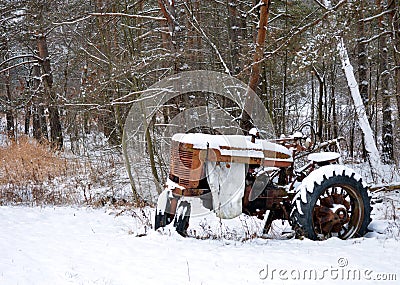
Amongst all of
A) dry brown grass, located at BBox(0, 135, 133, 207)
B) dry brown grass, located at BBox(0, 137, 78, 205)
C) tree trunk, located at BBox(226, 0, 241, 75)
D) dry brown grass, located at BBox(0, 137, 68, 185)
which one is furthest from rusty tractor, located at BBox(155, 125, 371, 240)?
dry brown grass, located at BBox(0, 137, 68, 185)

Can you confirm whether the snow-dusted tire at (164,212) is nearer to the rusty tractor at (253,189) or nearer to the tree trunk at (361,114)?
the rusty tractor at (253,189)

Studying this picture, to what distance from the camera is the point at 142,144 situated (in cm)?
945

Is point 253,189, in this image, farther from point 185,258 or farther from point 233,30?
point 233,30

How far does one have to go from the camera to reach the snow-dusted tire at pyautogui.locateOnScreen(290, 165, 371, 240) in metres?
4.48

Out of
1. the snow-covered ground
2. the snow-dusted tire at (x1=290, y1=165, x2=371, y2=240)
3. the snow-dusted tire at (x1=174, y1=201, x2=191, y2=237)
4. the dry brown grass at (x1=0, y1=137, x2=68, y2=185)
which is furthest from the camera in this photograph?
the dry brown grass at (x1=0, y1=137, x2=68, y2=185)

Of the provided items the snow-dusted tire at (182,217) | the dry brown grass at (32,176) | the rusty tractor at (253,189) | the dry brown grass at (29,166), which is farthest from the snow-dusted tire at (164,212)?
the dry brown grass at (29,166)

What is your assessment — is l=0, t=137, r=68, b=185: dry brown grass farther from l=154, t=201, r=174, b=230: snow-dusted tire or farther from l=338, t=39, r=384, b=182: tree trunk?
l=338, t=39, r=384, b=182: tree trunk

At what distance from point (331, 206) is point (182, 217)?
169 centimetres

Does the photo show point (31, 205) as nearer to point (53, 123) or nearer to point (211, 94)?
point (211, 94)

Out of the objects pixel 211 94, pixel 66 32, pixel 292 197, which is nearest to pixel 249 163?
pixel 292 197

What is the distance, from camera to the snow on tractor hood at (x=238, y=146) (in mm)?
4609

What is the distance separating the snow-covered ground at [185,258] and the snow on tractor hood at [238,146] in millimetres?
954

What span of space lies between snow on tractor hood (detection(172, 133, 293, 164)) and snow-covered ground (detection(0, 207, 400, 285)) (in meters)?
→ 0.95

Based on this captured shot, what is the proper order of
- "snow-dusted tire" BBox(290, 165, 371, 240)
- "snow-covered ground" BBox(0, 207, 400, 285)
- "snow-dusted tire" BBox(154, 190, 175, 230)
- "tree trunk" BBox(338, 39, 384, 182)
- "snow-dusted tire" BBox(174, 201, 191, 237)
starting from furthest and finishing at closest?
"tree trunk" BBox(338, 39, 384, 182) → "snow-dusted tire" BBox(154, 190, 175, 230) → "snow-dusted tire" BBox(174, 201, 191, 237) → "snow-dusted tire" BBox(290, 165, 371, 240) → "snow-covered ground" BBox(0, 207, 400, 285)
